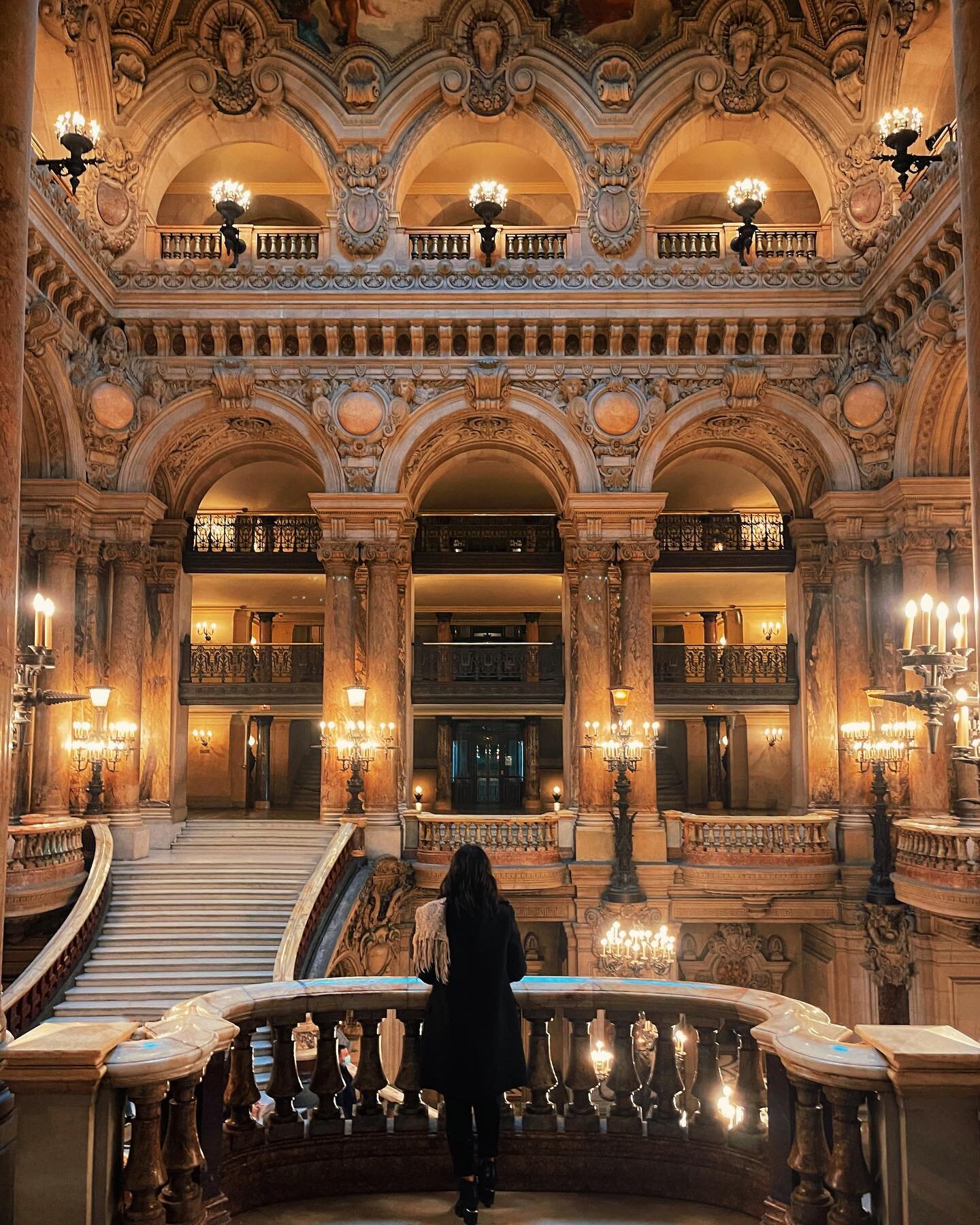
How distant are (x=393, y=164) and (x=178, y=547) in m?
7.86

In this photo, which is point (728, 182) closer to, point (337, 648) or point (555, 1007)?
point (337, 648)

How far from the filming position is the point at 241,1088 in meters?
4.89

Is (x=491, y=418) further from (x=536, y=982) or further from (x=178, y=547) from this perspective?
(x=536, y=982)

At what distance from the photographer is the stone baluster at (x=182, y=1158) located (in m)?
4.07

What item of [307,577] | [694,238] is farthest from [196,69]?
[307,577]

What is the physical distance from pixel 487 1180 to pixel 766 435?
16.0m

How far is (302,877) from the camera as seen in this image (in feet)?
49.6


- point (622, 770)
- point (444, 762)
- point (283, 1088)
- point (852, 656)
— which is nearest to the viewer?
point (283, 1088)

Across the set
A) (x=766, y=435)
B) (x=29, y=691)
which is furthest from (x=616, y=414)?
(x=29, y=691)

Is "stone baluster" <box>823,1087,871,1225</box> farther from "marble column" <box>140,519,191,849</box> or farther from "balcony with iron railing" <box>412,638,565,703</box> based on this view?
"balcony with iron railing" <box>412,638,565,703</box>

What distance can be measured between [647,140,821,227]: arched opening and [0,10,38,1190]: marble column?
57.1 ft

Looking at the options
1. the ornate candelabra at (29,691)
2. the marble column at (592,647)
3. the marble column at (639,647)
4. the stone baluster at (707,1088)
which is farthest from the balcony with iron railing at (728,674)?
the stone baluster at (707,1088)

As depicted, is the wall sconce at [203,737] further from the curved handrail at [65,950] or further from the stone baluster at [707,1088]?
the stone baluster at [707,1088]

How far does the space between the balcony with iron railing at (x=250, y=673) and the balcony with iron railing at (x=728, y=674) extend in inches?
271
